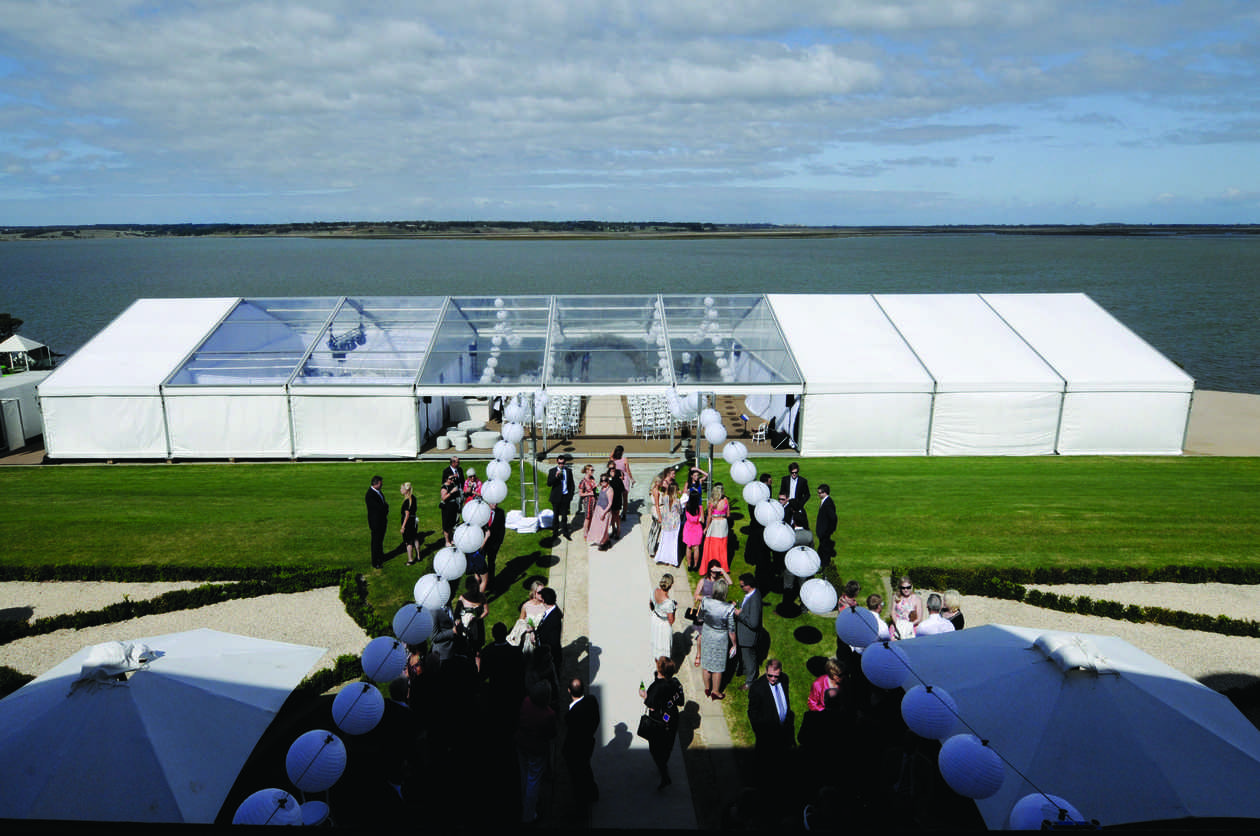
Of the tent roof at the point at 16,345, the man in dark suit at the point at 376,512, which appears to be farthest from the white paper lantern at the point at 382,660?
the tent roof at the point at 16,345

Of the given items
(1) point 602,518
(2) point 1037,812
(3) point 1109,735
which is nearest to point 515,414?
(1) point 602,518

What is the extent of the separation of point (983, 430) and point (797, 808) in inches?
649

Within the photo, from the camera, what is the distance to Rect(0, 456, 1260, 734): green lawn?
1427 cm

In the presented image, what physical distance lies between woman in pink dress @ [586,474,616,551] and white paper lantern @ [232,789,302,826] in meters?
9.44

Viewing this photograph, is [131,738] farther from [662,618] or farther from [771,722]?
[662,618]

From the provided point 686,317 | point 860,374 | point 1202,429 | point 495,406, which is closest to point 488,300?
point 495,406

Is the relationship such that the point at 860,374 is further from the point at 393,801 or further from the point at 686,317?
the point at 393,801

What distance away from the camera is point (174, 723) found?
6.35m

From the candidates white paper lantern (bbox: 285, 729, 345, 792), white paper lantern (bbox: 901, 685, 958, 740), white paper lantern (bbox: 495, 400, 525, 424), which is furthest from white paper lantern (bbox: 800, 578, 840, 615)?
white paper lantern (bbox: 495, 400, 525, 424)

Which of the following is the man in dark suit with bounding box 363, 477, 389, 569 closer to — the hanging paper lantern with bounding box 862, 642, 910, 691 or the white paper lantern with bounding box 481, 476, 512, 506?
the white paper lantern with bounding box 481, 476, 512, 506

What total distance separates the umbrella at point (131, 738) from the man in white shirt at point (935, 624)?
7.41 m

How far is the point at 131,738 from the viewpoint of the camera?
6070 mm

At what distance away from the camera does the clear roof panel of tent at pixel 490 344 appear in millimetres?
21297

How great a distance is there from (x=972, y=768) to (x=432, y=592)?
6.19m
